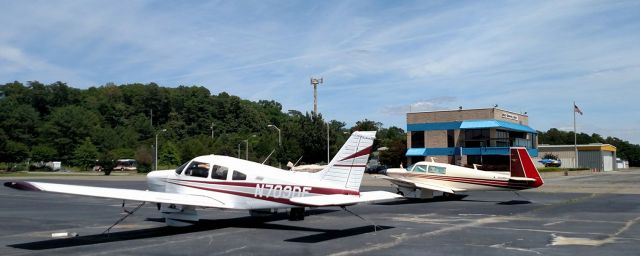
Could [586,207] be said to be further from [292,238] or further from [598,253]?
[292,238]

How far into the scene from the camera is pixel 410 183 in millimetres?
22859

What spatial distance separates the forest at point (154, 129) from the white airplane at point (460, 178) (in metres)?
41.1

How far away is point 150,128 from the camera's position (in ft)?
410

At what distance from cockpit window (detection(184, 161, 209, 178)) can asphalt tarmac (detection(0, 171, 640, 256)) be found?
54.5 inches

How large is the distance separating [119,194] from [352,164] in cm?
536

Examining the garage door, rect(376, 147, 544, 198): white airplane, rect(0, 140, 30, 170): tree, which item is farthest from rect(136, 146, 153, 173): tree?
the garage door

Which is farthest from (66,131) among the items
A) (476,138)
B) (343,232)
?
(343,232)

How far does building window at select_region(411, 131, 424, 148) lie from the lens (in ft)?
227

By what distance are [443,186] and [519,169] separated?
3267 millimetres

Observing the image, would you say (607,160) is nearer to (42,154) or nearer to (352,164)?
(352,164)

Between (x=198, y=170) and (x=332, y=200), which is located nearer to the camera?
(x=332, y=200)

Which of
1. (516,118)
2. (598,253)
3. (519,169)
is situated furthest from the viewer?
(516,118)

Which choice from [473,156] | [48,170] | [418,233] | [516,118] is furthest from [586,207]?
[48,170]

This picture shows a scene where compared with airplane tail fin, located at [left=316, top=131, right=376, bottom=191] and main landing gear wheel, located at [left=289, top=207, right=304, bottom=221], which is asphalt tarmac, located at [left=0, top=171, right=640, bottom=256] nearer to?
main landing gear wheel, located at [left=289, top=207, right=304, bottom=221]
